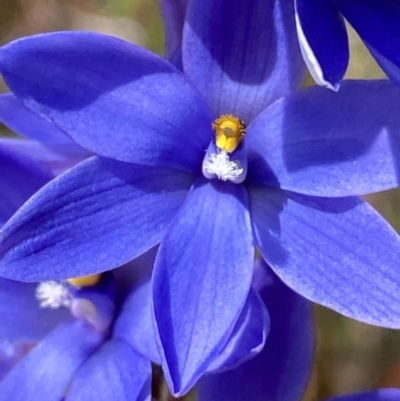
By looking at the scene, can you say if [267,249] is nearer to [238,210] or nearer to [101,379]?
[238,210]

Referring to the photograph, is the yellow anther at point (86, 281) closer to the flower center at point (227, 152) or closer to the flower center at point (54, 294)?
the flower center at point (54, 294)

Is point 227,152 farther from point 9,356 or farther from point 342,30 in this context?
point 9,356

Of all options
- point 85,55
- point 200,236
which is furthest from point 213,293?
point 85,55

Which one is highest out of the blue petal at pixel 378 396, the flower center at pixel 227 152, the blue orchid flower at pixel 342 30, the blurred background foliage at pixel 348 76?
the blue orchid flower at pixel 342 30

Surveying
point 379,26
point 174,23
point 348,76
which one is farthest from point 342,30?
point 348,76

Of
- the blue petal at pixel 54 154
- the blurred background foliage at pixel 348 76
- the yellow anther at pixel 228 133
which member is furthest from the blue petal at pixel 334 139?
the blurred background foliage at pixel 348 76

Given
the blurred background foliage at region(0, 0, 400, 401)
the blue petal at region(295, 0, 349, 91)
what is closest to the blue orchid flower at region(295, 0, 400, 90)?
the blue petal at region(295, 0, 349, 91)
